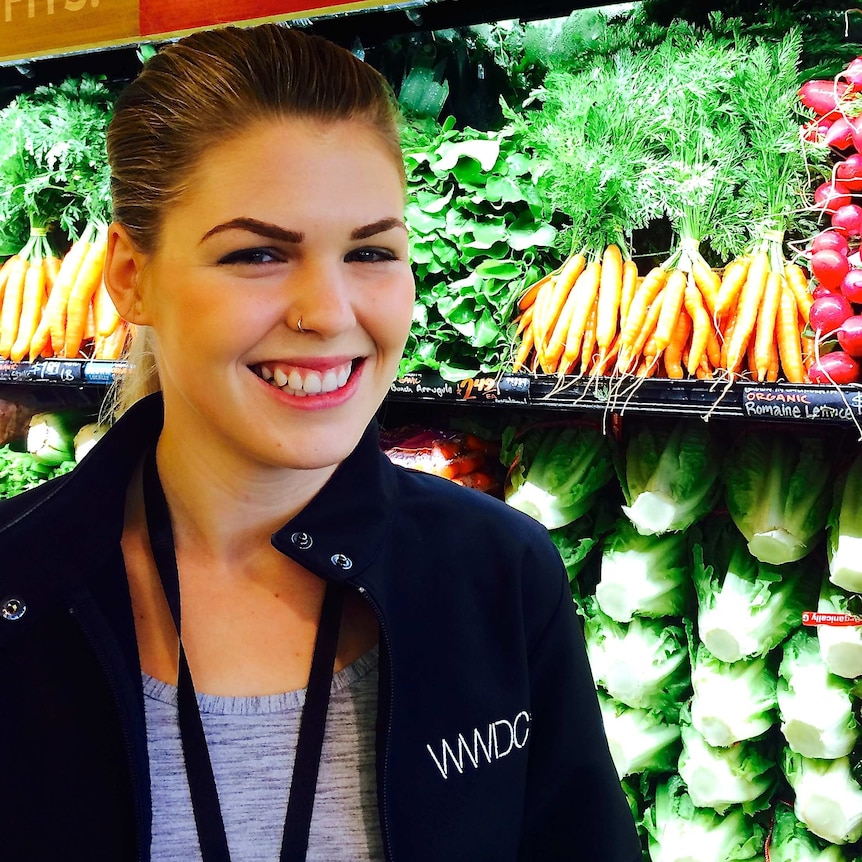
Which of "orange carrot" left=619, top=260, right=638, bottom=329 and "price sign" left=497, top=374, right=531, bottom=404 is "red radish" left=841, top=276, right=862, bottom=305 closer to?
"orange carrot" left=619, top=260, right=638, bottom=329

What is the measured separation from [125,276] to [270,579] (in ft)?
1.37

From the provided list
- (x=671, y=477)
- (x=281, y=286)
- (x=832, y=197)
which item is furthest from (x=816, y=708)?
(x=281, y=286)

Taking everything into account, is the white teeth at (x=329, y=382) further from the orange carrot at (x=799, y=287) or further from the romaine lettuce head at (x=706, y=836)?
the romaine lettuce head at (x=706, y=836)

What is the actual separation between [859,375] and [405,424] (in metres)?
1.35

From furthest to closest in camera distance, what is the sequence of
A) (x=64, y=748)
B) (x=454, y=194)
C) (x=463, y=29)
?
1. (x=463, y=29)
2. (x=454, y=194)
3. (x=64, y=748)

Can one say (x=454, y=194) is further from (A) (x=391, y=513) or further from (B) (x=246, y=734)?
(B) (x=246, y=734)

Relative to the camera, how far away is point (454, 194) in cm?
231

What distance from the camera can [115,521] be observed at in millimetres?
1030

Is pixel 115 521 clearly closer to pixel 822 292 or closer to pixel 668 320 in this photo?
pixel 668 320

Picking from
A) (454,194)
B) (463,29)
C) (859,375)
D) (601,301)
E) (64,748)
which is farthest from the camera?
(463,29)

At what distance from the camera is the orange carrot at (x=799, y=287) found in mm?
1921

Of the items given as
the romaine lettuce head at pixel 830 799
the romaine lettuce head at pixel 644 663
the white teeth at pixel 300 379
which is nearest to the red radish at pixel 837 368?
the romaine lettuce head at pixel 644 663

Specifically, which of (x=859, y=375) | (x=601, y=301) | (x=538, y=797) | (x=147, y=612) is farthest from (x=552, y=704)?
(x=601, y=301)

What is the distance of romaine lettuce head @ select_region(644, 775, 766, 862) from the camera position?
219cm
